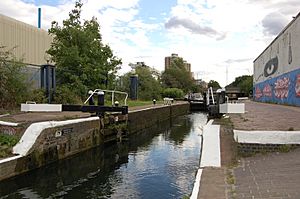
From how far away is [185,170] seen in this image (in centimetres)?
1131

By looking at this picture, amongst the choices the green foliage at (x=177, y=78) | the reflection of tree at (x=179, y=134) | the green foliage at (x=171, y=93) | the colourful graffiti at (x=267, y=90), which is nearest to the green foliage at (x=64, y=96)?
the reflection of tree at (x=179, y=134)

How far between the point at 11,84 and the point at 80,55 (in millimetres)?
7917

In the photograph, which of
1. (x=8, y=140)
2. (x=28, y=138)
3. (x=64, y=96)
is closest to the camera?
(x=28, y=138)

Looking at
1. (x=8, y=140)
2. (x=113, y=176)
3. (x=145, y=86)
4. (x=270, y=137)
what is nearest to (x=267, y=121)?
(x=270, y=137)

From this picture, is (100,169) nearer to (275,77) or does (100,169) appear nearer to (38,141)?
(38,141)

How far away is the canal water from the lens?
8.91 meters

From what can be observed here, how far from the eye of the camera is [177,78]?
83.6 metres

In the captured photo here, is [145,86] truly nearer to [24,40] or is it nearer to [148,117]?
[24,40]

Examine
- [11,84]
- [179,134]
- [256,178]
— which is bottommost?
[179,134]

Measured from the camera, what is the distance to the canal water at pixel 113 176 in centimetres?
891

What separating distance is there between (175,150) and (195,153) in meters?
1.25

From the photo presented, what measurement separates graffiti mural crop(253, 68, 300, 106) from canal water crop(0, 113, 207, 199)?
39.1ft

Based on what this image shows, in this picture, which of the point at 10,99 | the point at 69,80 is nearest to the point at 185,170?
the point at 10,99

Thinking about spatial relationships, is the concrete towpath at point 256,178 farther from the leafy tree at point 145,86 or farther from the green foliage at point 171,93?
the green foliage at point 171,93
